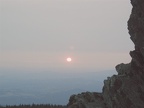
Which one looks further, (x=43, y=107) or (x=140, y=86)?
(x=43, y=107)

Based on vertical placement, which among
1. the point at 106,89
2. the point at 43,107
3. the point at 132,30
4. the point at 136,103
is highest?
the point at 43,107

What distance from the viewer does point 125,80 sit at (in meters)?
30.3

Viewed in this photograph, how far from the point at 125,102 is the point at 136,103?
3.70 ft

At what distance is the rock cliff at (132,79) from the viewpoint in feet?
93.7

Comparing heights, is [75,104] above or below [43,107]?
below

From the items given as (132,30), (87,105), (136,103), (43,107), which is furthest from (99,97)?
(43,107)

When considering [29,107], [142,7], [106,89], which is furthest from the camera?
[29,107]

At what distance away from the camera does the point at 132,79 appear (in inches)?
1180

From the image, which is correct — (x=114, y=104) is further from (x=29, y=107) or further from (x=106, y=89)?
(x=29, y=107)

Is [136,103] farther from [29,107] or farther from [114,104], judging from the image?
[29,107]

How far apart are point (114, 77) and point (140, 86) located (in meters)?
3.45

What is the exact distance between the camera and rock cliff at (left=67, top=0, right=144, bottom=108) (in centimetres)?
2856

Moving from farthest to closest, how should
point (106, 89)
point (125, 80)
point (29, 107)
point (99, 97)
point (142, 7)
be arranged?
point (29, 107), point (99, 97), point (106, 89), point (125, 80), point (142, 7)

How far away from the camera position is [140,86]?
29.0 meters
